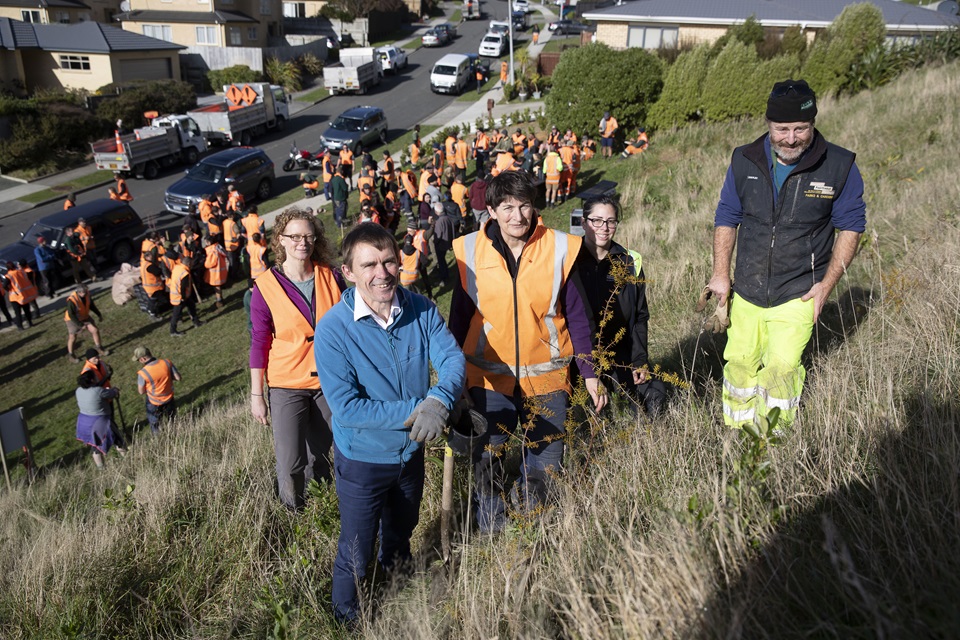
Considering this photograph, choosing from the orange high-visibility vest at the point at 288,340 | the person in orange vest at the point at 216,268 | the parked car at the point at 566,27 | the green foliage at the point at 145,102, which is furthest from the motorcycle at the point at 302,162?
the parked car at the point at 566,27

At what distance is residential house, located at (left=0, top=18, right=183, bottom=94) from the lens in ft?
111

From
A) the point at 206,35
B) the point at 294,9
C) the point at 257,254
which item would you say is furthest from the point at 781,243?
the point at 294,9

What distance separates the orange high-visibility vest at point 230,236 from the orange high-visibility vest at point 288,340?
11.9m

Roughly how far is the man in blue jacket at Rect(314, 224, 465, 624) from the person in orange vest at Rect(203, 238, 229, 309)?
1140 cm

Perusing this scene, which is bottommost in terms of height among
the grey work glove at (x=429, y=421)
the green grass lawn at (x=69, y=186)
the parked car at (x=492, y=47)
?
the green grass lawn at (x=69, y=186)

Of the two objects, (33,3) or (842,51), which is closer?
(842,51)

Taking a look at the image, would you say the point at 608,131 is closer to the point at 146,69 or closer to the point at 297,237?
the point at 297,237

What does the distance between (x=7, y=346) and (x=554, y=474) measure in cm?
1381

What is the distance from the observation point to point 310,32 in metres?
53.8

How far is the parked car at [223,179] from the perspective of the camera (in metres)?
19.4

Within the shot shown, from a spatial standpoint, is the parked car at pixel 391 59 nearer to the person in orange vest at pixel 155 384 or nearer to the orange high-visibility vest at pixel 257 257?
the orange high-visibility vest at pixel 257 257

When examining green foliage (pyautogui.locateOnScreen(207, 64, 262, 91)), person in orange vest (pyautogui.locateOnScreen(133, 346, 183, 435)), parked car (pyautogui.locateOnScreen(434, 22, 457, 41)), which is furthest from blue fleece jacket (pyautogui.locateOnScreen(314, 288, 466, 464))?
parked car (pyautogui.locateOnScreen(434, 22, 457, 41))

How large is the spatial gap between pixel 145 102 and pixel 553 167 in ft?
81.9

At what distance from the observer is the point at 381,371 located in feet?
9.89
